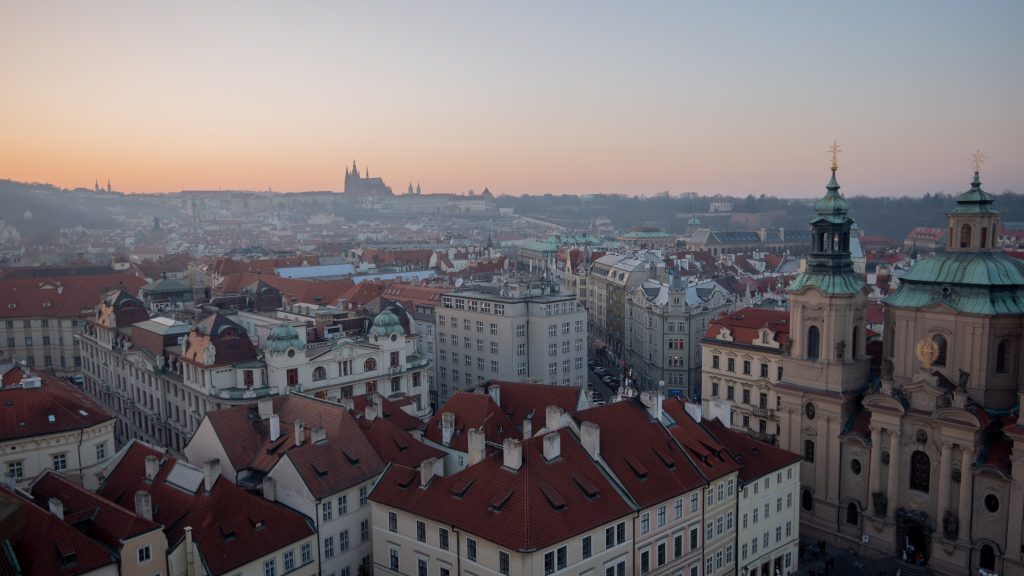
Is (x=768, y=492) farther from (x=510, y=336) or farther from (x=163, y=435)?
(x=163, y=435)

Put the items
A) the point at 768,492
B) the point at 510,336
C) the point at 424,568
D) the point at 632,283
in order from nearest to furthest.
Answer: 1. the point at 424,568
2. the point at 768,492
3. the point at 510,336
4. the point at 632,283

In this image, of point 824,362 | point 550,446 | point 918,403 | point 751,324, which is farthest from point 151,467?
point 751,324

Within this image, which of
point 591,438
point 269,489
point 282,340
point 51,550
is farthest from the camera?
point 282,340

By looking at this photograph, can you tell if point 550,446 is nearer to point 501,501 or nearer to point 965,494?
point 501,501

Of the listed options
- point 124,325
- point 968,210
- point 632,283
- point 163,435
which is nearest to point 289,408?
point 163,435

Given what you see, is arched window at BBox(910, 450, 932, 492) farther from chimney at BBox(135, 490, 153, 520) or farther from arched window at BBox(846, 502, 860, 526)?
chimney at BBox(135, 490, 153, 520)

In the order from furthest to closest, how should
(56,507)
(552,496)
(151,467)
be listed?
(151,467)
(552,496)
(56,507)

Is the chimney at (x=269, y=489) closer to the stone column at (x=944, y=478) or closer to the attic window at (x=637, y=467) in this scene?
the attic window at (x=637, y=467)
